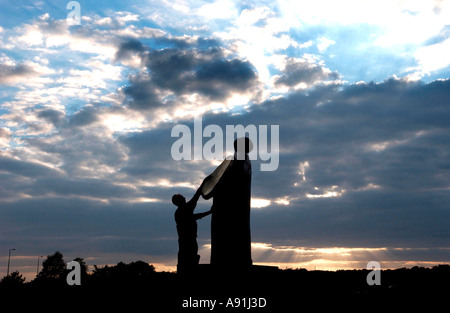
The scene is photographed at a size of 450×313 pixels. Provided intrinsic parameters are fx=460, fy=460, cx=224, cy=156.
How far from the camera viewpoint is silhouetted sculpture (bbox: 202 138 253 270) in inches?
502

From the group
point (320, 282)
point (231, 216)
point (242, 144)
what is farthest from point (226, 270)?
point (320, 282)

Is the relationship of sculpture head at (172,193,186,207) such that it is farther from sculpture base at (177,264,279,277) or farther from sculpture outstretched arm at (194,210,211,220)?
sculpture base at (177,264,279,277)

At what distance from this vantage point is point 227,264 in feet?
41.6

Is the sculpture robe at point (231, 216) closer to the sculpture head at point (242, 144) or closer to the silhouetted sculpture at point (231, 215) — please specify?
the silhouetted sculpture at point (231, 215)

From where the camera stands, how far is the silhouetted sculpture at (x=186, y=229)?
14164 millimetres

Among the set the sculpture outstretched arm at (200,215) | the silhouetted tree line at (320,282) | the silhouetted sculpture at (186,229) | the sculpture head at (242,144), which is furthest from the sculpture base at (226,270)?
the sculpture head at (242,144)

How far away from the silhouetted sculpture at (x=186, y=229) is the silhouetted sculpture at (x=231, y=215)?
4.09 feet

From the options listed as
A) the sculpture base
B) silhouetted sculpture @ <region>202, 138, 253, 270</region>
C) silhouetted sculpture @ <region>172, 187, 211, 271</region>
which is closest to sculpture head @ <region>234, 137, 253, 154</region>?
silhouetted sculpture @ <region>202, 138, 253, 270</region>

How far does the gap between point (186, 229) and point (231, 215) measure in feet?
6.66
